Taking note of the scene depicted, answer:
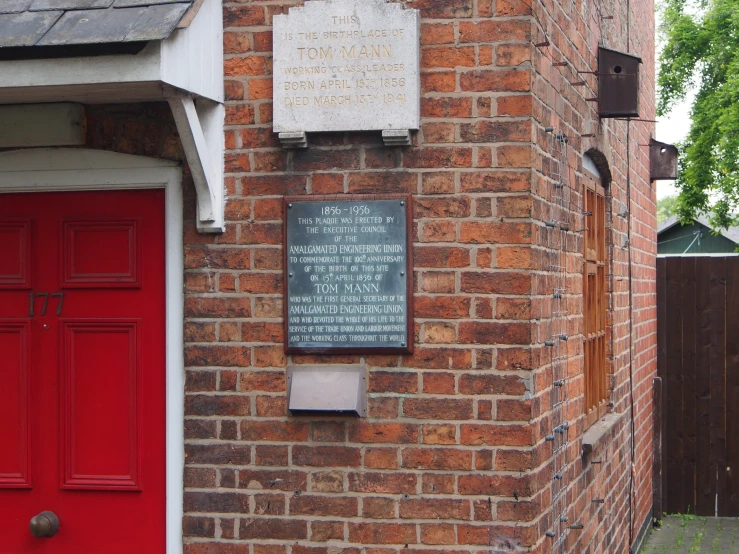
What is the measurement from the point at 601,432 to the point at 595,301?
794mm

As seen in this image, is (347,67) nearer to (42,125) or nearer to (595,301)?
(42,125)

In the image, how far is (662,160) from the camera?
30.5 ft

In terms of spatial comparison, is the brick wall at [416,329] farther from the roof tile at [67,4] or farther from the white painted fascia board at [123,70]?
the roof tile at [67,4]

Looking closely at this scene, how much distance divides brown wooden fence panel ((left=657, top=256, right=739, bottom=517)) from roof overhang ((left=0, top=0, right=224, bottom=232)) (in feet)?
21.0

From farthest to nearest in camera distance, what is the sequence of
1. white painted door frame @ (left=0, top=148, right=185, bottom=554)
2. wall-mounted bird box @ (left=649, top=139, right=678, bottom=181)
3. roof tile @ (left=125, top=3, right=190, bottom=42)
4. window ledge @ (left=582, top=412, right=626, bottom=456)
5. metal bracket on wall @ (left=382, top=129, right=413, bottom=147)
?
wall-mounted bird box @ (left=649, top=139, right=678, bottom=181) < window ledge @ (left=582, top=412, right=626, bottom=456) < white painted door frame @ (left=0, top=148, right=185, bottom=554) < metal bracket on wall @ (left=382, top=129, right=413, bottom=147) < roof tile @ (left=125, top=3, right=190, bottom=42)

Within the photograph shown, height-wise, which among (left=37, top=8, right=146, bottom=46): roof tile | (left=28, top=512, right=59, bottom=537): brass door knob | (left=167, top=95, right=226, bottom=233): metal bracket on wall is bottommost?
(left=28, top=512, right=59, bottom=537): brass door knob

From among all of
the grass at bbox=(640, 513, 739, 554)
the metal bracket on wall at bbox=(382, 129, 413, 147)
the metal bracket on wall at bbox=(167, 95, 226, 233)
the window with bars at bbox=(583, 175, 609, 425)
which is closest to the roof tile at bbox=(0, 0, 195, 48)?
the metal bracket on wall at bbox=(167, 95, 226, 233)

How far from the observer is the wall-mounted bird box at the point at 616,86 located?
6.35 metres

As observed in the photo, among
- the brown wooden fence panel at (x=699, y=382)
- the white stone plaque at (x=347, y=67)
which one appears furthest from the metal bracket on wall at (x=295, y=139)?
the brown wooden fence panel at (x=699, y=382)

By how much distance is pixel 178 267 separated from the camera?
4.62 metres

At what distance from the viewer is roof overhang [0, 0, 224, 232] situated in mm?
3863

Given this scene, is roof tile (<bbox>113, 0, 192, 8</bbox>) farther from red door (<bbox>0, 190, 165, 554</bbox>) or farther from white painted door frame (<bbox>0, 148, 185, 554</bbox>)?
red door (<bbox>0, 190, 165, 554</bbox>)

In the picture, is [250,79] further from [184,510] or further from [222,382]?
[184,510]

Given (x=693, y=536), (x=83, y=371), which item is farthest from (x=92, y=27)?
(x=693, y=536)
